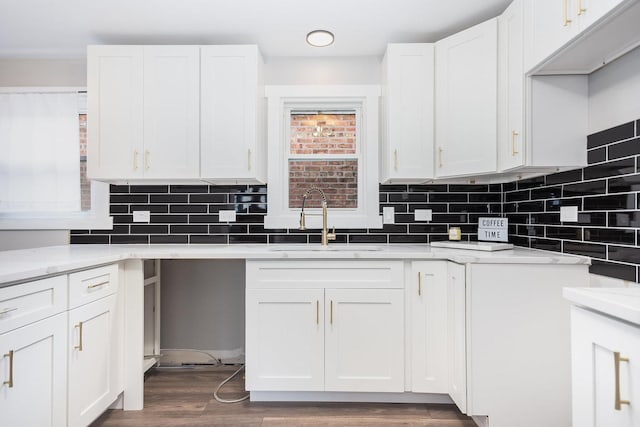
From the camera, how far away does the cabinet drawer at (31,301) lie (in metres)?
1.36

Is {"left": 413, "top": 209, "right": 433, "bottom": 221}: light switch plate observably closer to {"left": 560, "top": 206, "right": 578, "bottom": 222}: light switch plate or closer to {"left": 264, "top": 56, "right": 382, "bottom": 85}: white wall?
{"left": 560, "top": 206, "right": 578, "bottom": 222}: light switch plate

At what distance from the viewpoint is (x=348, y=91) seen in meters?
2.84

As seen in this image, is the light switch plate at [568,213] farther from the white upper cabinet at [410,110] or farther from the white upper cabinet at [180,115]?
the white upper cabinet at [180,115]

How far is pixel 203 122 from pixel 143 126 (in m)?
0.39

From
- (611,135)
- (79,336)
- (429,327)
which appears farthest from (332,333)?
(611,135)

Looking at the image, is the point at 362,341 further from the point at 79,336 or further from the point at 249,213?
the point at 79,336

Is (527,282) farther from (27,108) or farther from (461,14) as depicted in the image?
(27,108)

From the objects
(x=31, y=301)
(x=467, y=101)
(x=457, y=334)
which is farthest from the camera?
(x=467, y=101)

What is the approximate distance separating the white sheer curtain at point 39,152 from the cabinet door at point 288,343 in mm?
1767

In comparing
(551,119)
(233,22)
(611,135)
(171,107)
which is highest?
(233,22)

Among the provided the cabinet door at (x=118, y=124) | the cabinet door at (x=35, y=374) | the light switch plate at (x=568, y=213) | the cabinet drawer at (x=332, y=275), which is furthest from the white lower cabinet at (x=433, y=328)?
the cabinet door at (x=118, y=124)

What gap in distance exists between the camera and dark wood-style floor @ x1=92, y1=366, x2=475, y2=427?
210 cm

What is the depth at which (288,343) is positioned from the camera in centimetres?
222

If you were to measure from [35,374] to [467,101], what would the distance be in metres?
2.52
